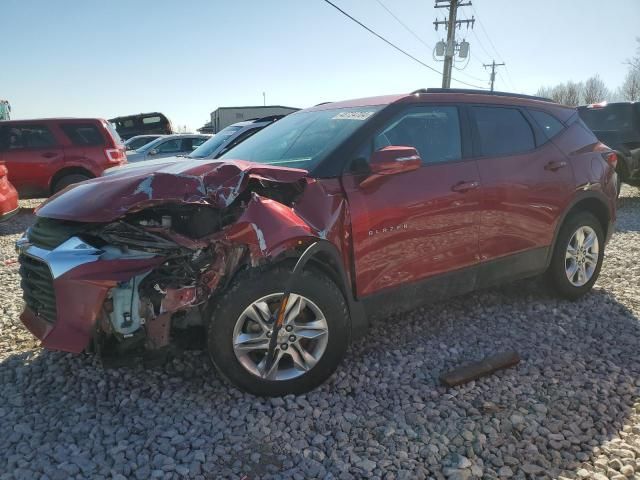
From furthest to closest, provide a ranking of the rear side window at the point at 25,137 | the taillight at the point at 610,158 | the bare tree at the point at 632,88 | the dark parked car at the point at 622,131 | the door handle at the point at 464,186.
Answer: the bare tree at the point at 632,88
the dark parked car at the point at 622,131
the rear side window at the point at 25,137
the taillight at the point at 610,158
the door handle at the point at 464,186

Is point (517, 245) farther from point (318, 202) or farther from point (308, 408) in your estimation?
point (308, 408)

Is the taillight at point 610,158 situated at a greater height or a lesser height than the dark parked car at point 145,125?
lesser

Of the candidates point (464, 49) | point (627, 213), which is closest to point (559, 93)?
point (464, 49)

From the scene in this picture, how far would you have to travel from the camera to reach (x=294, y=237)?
2682 mm

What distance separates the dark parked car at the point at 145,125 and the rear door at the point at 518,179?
79.8 feet

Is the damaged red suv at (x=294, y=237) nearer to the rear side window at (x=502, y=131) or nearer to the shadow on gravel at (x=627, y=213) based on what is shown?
the rear side window at (x=502, y=131)

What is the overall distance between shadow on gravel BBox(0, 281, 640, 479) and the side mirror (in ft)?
4.22

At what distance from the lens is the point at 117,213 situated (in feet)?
8.36

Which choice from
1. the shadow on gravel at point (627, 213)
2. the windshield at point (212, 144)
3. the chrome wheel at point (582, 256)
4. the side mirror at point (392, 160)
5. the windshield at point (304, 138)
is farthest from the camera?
the shadow on gravel at point (627, 213)

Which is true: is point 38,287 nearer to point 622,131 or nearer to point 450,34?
point 622,131

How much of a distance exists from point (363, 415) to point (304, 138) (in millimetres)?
1889

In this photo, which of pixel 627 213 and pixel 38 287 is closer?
pixel 38 287

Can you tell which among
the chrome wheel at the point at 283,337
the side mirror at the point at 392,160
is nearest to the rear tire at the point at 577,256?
the side mirror at the point at 392,160

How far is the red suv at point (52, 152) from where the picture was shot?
9547 millimetres
